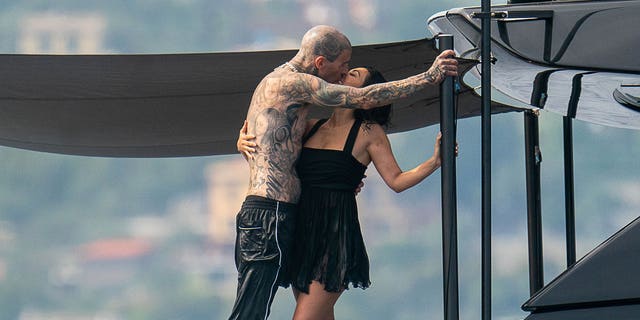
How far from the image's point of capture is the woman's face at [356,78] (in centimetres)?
436

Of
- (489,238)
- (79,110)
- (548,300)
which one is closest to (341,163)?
(489,238)

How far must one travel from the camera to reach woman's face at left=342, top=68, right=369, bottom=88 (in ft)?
14.3

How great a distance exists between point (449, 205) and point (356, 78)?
2.38ft

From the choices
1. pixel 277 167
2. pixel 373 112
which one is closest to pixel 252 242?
pixel 277 167

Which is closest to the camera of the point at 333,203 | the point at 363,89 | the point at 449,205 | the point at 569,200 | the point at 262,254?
the point at 449,205

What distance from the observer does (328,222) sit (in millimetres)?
4309

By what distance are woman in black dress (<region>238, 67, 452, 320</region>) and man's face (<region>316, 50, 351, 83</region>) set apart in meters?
0.08

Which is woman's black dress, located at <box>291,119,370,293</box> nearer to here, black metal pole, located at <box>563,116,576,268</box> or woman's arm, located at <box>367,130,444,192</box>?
woman's arm, located at <box>367,130,444,192</box>

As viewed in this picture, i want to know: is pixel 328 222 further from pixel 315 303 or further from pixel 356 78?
pixel 356 78

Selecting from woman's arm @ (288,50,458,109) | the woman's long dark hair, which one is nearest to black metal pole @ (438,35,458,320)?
woman's arm @ (288,50,458,109)

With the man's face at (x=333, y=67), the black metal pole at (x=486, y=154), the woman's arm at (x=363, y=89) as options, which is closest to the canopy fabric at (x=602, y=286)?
the black metal pole at (x=486, y=154)

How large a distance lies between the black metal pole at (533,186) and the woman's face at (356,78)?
221 centimetres

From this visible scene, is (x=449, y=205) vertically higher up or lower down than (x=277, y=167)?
lower down

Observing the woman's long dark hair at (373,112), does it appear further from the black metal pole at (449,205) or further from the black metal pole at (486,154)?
the black metal pole at (486,154)
